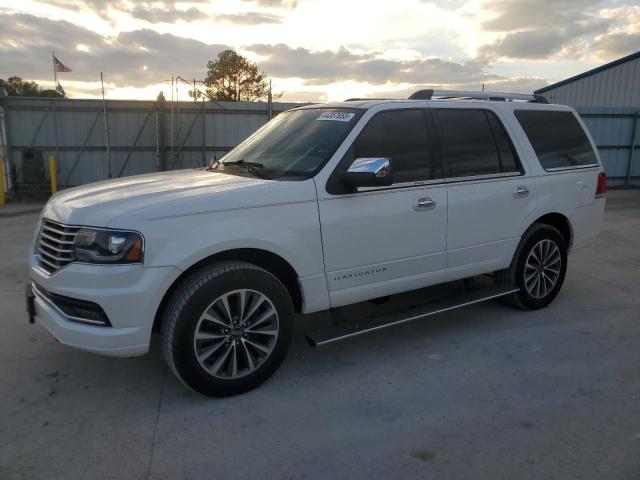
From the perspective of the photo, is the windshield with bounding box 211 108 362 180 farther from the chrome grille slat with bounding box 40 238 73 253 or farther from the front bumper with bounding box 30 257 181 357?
the chrome grille slat with bounding box 40 238 73 253

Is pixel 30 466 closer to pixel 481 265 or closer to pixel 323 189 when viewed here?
pixel 323 189

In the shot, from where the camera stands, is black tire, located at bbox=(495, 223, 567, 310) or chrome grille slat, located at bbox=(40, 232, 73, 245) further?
black tire, located at bbox=(495, 223, 567, 310)

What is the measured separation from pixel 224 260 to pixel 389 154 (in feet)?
4.86

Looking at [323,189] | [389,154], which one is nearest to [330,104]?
[389,154]

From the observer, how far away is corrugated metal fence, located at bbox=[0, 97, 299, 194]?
1385 cm

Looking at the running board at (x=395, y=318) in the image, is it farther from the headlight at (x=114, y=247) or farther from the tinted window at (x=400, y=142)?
the headlight at (x=114, y=247)

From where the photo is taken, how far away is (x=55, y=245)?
3.26 metres

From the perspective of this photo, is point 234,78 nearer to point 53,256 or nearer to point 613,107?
point 613,107

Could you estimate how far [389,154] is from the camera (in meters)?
3.93

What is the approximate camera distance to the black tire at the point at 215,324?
314 cm

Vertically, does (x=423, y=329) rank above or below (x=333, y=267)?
below

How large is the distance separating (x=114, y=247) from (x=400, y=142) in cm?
220

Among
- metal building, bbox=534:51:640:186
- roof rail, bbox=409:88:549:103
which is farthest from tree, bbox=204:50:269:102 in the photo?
roof rail, bbox=409:88:549:103

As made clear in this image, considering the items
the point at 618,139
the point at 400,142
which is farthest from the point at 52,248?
the point at 618,139
